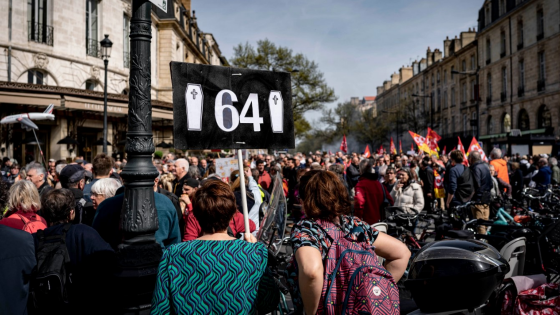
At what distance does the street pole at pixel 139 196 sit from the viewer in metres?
2.95

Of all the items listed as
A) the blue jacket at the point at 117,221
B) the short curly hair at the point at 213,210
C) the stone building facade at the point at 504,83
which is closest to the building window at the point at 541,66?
the stone building facade at the point at 504,83

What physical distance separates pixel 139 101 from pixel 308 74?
124 ft

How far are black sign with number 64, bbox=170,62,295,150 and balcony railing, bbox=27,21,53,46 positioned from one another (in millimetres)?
19821

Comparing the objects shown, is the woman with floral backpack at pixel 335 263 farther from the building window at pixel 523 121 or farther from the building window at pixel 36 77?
the building window at pixel 523 121

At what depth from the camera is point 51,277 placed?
2.78 m

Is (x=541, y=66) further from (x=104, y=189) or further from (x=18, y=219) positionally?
(x=18, y=219)

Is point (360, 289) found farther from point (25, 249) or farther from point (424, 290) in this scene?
point (25, 249)

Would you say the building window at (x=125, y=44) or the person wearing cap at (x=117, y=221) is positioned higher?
the building window at (x=125, y=44)

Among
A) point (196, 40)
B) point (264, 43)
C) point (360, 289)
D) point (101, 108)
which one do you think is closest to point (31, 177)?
point (360, 289)

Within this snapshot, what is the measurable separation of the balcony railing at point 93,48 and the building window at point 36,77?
3242 mm

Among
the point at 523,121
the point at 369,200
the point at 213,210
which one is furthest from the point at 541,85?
the point at 213,210

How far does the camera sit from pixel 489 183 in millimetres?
8070

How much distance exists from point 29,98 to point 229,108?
16.5 meters

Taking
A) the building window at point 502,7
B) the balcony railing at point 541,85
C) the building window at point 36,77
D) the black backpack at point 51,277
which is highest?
the building window at point 502,7
